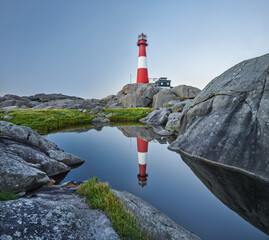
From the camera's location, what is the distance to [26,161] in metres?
7.88

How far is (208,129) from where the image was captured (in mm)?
11898

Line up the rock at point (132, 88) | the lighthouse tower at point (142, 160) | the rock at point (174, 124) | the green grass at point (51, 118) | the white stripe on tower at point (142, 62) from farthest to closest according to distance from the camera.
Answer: the white stripe on tower at point (142, 62) → the rock at point (132, 88) → the green grass at point (51, 118) → the rock at point (174, 124) → the lighthouse tower at point (142, 160)

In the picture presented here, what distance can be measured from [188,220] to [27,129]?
10132 mm

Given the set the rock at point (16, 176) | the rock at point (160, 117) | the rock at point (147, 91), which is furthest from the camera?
the rock at point (147, 91)

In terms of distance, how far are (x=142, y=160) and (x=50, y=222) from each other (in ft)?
34.0

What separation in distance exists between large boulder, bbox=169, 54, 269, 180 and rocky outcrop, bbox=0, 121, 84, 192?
8.72m

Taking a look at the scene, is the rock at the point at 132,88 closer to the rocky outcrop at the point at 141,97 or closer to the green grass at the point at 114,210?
the rocky outcrop at the point at 141,97

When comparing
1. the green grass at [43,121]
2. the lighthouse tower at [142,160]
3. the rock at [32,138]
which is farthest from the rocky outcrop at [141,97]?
the rock at [32,138]

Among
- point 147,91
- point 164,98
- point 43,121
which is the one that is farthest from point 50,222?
point 147,91

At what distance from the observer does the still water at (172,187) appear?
583 centimetres

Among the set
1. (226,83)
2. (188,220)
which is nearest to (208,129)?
(226,83)

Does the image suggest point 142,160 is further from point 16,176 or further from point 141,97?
point 141,97

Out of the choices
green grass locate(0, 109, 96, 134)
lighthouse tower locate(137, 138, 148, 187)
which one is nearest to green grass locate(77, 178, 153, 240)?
A: lighthouse tower locate(137, 138, 148, 187)

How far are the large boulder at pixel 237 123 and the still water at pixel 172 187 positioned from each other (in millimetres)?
1476
